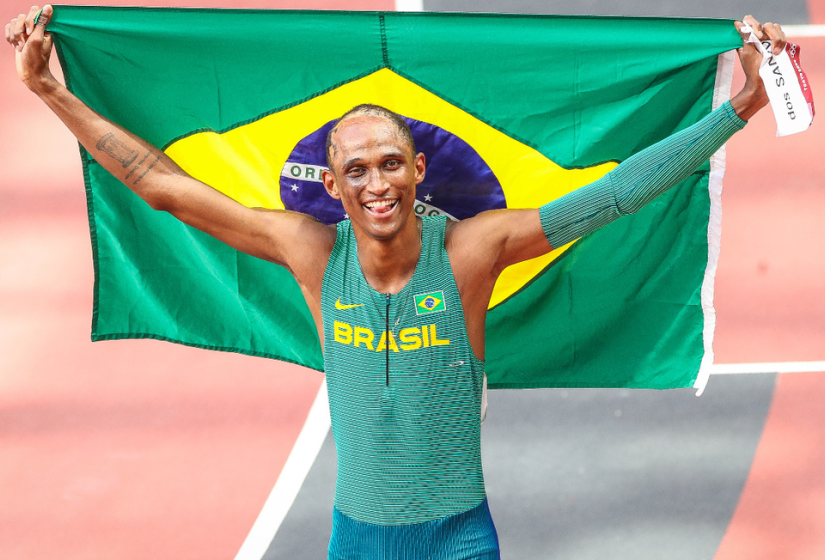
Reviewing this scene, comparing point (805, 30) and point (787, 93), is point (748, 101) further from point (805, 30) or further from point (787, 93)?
point (805, 30)

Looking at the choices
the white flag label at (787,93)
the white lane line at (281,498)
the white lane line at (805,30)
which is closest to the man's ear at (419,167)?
the white flag label at (787,93)

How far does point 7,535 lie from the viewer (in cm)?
316

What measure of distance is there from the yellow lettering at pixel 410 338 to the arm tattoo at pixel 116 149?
849 millimetres

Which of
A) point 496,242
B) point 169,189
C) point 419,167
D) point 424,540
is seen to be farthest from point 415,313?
point 169,189

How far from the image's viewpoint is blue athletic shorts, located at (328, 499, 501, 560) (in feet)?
6.31

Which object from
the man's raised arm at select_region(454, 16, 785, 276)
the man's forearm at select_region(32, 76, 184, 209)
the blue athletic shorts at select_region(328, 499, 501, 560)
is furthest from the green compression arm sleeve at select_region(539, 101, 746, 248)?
the man's forearm at select_region(32, 76, 184, 209)

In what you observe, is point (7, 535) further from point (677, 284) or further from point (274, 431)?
point (677, 284)

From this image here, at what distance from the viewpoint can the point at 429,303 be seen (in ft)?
6.36

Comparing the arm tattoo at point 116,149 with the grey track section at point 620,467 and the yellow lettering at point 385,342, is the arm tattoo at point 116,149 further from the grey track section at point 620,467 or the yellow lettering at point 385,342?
the grey track section at point 620,467

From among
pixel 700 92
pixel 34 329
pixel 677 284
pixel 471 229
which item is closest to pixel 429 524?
pixel 471 229

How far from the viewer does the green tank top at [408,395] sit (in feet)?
6.32

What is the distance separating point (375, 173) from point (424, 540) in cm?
85

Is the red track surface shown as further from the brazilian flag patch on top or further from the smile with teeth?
the smile with teeth

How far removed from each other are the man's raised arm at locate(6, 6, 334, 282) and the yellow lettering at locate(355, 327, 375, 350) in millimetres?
173
